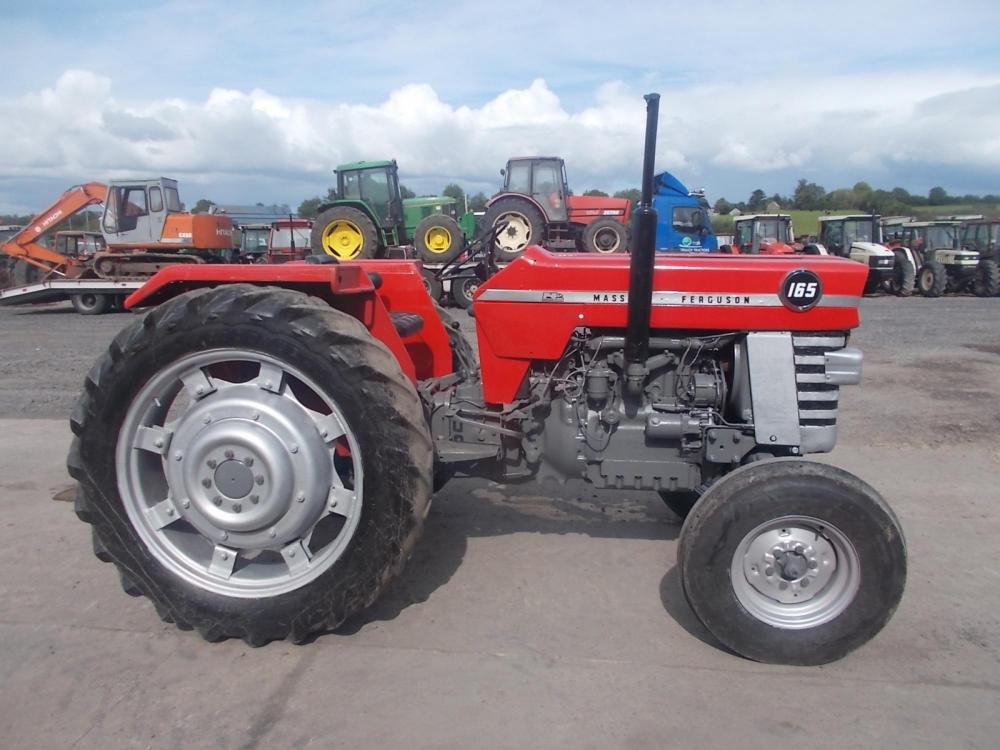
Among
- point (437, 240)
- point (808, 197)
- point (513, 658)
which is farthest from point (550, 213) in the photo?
point (808, 197)

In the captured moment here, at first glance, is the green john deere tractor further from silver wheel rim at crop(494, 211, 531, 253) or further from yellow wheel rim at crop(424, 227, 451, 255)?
silver wheel rim at crop(494, 211, 531, 253)

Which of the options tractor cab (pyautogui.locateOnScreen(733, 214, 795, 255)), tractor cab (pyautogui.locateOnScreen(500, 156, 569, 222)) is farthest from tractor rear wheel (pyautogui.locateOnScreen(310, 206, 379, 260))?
tractor cab (pyautogui.locateOnScreen(733, 214, 795, 255))

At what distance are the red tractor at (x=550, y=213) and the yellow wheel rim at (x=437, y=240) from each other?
1.11 m

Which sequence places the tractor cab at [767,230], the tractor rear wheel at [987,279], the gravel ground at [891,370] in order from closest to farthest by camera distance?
1. the gravel ground at [891,370]
2. the tractor rear wheel at [987,279]
3. the tractor cab at [767,230]

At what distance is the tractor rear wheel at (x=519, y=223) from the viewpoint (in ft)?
55.5

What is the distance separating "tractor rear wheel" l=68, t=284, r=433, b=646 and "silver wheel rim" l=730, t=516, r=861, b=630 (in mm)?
1232

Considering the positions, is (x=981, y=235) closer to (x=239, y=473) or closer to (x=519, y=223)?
(x=519, y=223)

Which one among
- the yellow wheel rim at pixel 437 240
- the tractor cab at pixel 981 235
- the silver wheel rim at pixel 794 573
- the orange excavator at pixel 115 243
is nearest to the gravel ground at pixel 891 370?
the orange excavator at pixel 115 243

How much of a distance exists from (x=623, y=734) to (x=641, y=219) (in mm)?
1769

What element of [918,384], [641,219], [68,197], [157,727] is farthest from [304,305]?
[68,197]

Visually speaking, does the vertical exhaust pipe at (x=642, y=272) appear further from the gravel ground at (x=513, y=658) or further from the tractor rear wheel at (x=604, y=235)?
the tractor rear wheel at (x=604, y=235)

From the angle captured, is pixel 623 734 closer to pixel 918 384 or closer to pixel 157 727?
pixel 157 727

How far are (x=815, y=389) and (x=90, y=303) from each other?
58.3ft

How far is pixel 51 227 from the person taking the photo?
18.5 m
